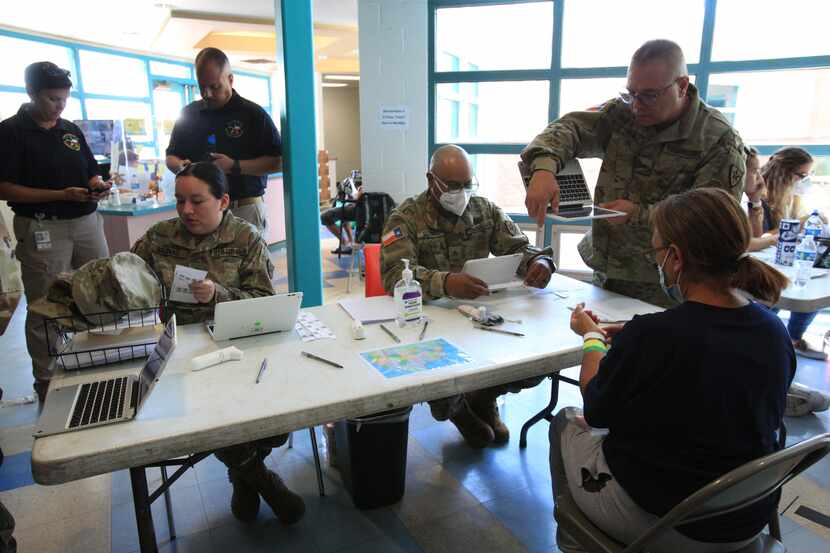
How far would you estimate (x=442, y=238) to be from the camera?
7.75 feet

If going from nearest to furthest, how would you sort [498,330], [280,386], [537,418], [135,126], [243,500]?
[280,386]
[498,330]
[243,500]
[537,418]
[135,126]

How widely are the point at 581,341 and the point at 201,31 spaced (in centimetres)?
772

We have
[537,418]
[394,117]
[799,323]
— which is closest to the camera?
[537,418]

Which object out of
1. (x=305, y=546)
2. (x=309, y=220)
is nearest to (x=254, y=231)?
(x=309, y=220)

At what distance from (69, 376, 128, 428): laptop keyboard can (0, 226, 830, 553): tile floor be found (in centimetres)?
82

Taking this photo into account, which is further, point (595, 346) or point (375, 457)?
point (375, 457)

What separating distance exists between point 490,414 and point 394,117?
311 cm

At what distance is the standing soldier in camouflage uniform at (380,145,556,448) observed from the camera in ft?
7.06

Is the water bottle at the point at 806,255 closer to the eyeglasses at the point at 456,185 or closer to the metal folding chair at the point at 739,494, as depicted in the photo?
the eyeglasses at the point at 456,185

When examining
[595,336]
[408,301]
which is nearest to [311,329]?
[408,301]

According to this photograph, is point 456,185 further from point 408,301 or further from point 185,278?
point 185,278

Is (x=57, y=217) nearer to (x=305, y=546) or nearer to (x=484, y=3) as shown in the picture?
(x=305, y=546)

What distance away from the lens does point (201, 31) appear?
25.1 ft

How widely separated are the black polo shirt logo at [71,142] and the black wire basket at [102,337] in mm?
1860
